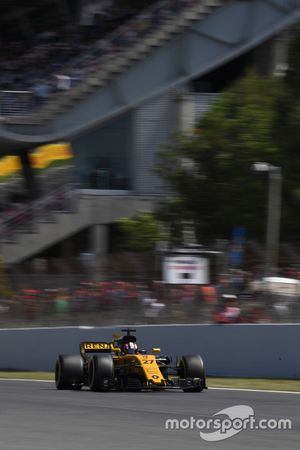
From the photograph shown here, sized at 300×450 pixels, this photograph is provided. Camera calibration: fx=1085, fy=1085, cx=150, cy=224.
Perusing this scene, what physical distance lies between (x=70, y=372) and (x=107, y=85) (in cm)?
1390

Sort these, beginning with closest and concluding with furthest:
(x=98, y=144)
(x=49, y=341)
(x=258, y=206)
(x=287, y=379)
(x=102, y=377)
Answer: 1. (x=102, y=377)
2. (x=287, y=379)
3. (x=49, y=341)
4. (x=258, y=206)
5. (x=98, y=144)

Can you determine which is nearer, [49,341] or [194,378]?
[194,378]

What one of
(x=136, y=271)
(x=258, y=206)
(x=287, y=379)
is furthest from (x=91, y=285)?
(x=258, y=206)

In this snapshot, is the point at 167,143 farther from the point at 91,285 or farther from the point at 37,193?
the point at 91,285

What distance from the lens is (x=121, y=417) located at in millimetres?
11172

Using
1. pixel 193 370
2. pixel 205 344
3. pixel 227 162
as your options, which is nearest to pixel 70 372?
pixel 193 370

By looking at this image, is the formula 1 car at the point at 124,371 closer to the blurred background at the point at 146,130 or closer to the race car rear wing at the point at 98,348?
the race car rear wing at the point at 98,348

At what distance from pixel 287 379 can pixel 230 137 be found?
37.7 feet

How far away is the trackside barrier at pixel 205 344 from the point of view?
60.9 ft

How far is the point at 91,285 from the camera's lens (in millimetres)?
18859

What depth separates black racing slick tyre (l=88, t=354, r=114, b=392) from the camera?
14.0 m

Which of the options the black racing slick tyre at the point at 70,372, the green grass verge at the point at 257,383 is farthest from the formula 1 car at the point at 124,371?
the green grass verge at the point at 257,383

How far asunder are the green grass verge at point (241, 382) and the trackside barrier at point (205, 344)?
36 cm

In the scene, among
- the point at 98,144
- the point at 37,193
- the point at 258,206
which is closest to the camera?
the point at 258,206
